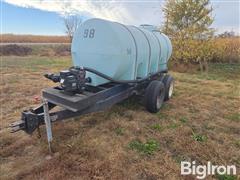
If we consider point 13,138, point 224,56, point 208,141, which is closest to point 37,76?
point 13,138

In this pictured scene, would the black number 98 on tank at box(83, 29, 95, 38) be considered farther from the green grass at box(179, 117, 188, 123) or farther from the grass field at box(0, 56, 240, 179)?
the green grass at box(179, 117, 188, 123)

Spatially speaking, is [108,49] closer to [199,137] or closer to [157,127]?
[157,127]

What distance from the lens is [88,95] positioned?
3676mm

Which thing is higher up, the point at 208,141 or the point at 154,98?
the point at 154,98

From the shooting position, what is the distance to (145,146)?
387 cm

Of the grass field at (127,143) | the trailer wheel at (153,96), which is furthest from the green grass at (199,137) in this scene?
the trailer wheel at (153,96)

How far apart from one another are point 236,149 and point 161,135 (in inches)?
50.2

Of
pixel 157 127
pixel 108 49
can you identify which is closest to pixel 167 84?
pixel 157 127

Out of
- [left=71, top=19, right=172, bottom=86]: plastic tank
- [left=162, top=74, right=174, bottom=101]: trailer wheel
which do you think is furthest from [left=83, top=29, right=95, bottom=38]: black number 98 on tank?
[left=162, top=74, right=174, bottom=101]: trailer wheel

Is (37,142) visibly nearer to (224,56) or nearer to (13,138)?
(13,138)

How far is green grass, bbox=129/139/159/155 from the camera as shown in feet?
12.3

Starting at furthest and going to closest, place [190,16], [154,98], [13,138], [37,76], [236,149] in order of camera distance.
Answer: [190,16] → [37,76] → [154,98] → [13,138] → [236,149]

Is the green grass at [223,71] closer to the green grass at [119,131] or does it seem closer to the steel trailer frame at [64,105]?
the green grass at [119,131]

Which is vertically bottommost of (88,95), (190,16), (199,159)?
(199,159)
